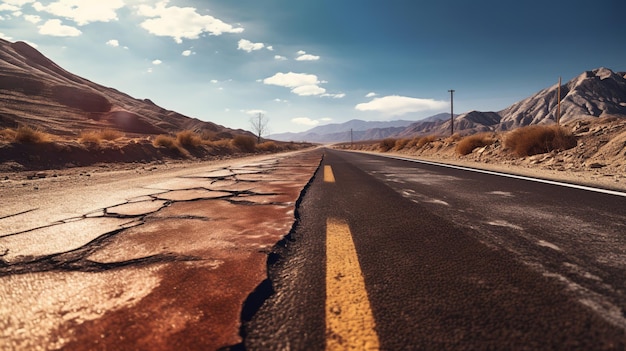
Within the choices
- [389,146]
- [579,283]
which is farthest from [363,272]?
[389,146]

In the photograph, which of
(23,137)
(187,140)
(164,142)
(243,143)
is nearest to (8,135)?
(23,137)

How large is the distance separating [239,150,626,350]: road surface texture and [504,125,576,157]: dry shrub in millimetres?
9274

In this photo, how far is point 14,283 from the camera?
52.0 inches

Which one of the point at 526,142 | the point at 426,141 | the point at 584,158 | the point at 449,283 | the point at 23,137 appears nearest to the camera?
the point at 449,283

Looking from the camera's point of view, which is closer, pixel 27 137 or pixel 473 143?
pixel 27 137

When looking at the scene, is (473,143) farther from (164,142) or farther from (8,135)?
(8,135)

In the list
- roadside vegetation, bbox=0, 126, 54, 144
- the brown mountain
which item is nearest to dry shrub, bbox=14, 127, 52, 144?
roadside vegetation, bbox=0, 126, 54, 144

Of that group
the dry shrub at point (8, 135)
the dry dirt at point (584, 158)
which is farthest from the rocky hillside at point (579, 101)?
the dry shrub at point (8, 135)

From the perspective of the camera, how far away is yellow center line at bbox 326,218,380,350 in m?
0.88

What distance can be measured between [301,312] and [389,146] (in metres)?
35.4

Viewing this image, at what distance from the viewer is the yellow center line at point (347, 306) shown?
0.88 meters

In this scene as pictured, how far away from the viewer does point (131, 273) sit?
142 cm

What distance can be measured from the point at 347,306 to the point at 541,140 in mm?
Answer: 12312

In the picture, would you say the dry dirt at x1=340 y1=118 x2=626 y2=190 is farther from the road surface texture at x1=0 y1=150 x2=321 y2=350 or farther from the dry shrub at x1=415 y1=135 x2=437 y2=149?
the dry shrub at x1=415 y1=135 x2=437 y2=149
